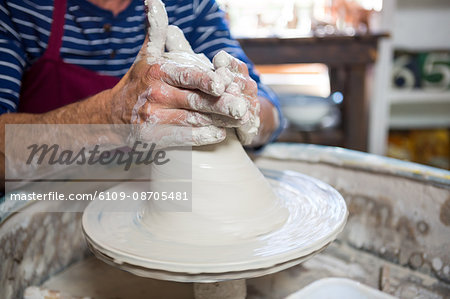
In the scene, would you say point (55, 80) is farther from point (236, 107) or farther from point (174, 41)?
point (236, 107)

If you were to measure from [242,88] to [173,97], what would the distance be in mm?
115

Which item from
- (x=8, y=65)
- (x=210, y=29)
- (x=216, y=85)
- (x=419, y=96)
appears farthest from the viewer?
(x=419, y=96)

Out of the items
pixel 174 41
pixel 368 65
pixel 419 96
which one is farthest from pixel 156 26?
pixel 419 96

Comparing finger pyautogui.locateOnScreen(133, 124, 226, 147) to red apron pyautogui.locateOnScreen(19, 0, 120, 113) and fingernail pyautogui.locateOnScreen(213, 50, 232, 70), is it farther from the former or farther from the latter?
red apron pyautogui.locateOnScreen(19, 0, 120, 113)

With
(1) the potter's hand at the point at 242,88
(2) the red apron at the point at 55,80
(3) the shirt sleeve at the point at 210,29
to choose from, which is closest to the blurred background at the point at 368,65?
(3) the shirt sleeve at the point at 210,29

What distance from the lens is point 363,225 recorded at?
1055 mm

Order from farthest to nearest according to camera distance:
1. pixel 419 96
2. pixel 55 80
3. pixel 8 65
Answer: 1. pixel 419 96
2. pixel 55 80
3. pixel 8 65

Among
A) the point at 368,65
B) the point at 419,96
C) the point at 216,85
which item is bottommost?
the point at 419,96

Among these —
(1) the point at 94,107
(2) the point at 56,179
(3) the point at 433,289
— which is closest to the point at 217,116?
(1) the point at 94,107

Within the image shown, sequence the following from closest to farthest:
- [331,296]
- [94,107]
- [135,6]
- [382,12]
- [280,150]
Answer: [331,296] → [94,107] → [135,6] → [280,150] → [382,12]

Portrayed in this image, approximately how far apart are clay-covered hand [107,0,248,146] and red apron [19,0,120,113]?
1.21ft

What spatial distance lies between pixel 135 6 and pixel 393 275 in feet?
2.93

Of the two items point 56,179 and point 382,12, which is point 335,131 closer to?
point 382,12

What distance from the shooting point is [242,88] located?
68cm
